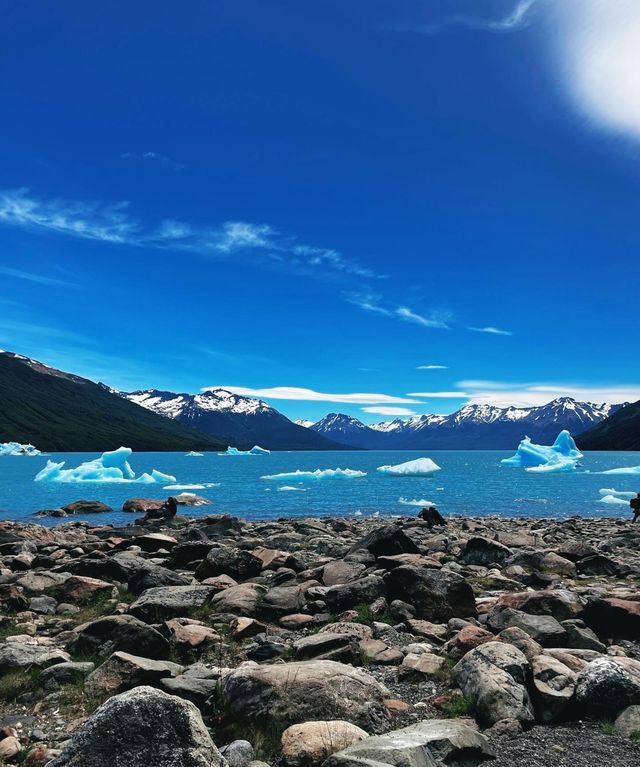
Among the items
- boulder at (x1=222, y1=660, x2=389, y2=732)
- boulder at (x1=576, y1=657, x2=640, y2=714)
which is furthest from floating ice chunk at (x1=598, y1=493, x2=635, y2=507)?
boulder at (x1=222, y1=660, x2=389, y2=732)

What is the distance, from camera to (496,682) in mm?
7703

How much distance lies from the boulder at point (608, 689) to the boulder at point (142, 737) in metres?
5.19

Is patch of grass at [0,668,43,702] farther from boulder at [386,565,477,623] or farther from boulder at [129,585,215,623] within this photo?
boulder at [386,565,477,623]

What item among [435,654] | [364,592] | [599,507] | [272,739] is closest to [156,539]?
[364,592]

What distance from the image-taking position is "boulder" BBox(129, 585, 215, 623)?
1200 centimetres

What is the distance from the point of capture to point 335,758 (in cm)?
579

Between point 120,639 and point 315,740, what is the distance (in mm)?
4777

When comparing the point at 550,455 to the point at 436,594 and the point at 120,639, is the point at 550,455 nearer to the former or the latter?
the point at 436,594

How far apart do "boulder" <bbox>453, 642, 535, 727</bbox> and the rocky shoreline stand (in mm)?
25

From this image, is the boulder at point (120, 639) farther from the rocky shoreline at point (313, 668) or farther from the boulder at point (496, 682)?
the boulder at point (496, 682)

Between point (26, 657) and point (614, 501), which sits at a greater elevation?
point (26, 657)

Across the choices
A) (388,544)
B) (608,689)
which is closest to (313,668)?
(608,689)

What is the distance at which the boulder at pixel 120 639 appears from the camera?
962cm

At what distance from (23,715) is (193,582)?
27.0ft
